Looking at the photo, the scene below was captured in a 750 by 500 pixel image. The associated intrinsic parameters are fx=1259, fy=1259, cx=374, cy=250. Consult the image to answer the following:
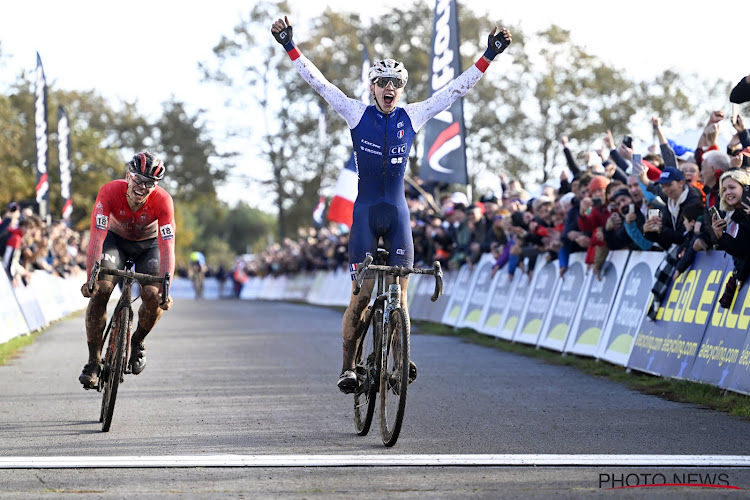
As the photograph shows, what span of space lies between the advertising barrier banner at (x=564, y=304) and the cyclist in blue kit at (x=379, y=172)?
7200mm

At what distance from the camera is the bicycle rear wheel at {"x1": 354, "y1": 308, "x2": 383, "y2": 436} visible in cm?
819

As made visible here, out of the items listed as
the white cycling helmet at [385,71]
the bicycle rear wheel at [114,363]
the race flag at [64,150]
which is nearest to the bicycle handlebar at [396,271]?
the white cycling helmet at [385,71]

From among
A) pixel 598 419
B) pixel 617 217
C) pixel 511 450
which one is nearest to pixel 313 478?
pixel 511 450

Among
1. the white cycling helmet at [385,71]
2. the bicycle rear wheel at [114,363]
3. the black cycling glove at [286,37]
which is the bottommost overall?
the bicycle rear wheel at [114,363]

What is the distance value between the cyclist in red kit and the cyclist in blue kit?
1451 mm

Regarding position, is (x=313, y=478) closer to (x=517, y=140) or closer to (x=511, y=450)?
(x=511, y=450)

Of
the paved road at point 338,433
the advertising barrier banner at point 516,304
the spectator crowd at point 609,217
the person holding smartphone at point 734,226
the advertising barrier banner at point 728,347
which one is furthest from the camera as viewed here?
the advertising barrier banner at point 516,304

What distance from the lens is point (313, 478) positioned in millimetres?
6469

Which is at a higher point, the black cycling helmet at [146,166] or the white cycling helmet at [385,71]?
the white cycling helmet at [385,71]

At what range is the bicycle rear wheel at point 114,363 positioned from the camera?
855 cm

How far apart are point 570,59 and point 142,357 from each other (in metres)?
48.8

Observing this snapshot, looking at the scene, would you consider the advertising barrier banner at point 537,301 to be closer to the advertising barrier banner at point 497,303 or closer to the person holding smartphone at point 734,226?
the advertising barrier banner at point 497,303

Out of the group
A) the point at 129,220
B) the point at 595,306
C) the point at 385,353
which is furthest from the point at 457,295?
the point at 385,353

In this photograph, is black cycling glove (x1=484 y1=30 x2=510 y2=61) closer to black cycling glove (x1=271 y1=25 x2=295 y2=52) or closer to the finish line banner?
black cycling glove (x1=271 y1=25 x2=295 y2=52)
